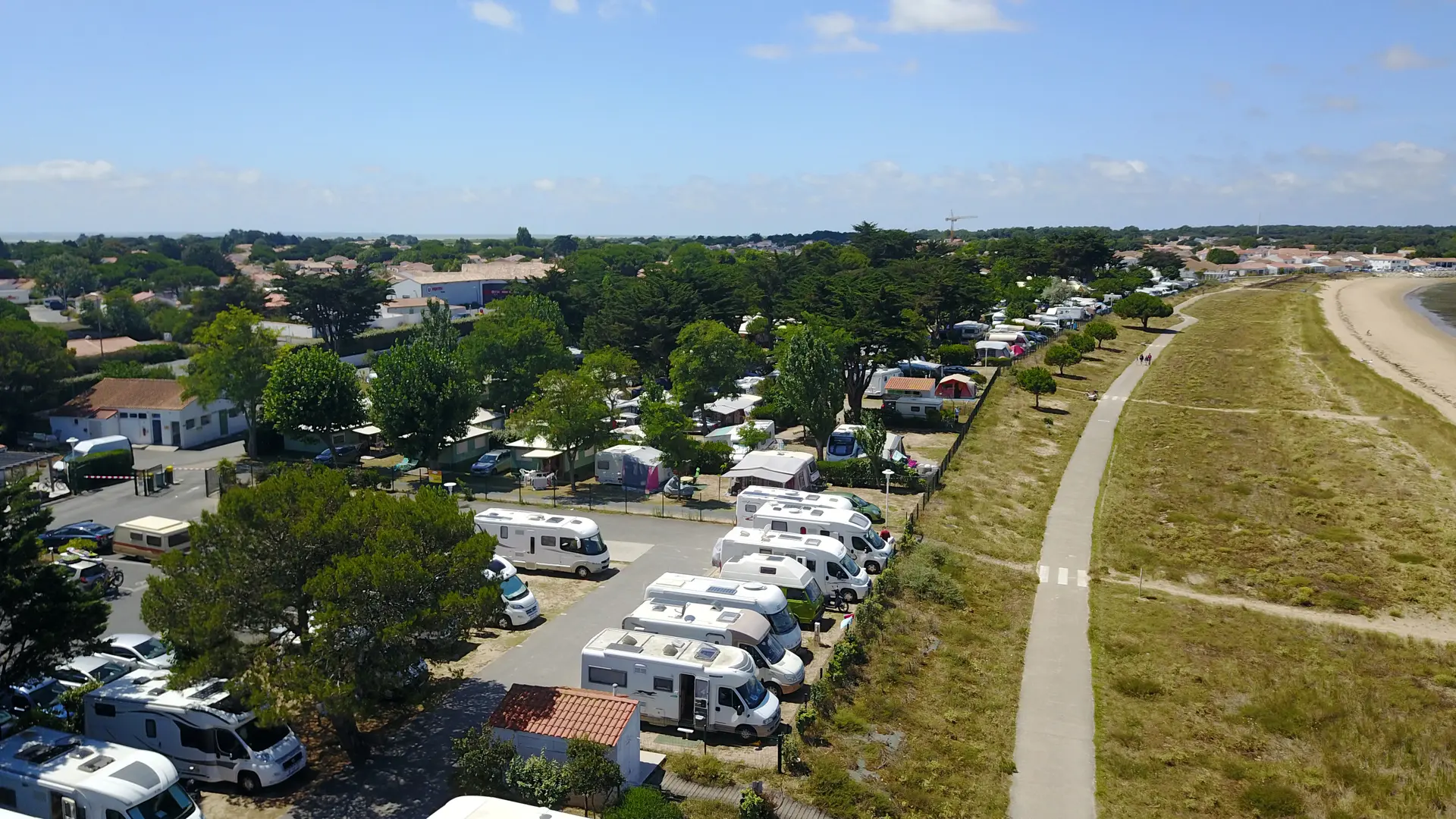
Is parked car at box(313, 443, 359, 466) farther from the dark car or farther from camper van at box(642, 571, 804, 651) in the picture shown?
camper van at box(642, 571, 804, 651)

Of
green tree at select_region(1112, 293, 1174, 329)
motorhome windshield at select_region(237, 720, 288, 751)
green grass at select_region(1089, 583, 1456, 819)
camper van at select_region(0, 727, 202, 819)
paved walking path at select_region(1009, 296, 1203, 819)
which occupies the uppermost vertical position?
green tree at select_region(1112, 293, 1174, 329)

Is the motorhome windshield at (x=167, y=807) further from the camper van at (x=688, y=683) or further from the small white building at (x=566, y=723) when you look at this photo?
the camper van at (x=688, y=683)

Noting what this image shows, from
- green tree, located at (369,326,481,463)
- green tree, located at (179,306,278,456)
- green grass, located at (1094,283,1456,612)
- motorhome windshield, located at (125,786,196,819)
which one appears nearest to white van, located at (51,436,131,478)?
green tree, located at (179,306,278,456)

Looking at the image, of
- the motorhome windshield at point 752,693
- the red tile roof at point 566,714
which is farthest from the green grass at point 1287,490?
the red tile roof at point 566,714

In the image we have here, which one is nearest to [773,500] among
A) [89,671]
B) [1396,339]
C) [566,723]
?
[566,723]

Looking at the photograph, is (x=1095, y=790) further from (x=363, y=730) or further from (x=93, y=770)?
(x=93, y=770)

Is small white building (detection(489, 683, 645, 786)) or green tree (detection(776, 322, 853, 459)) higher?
green tree (detection(776, 322, 853, 459))
